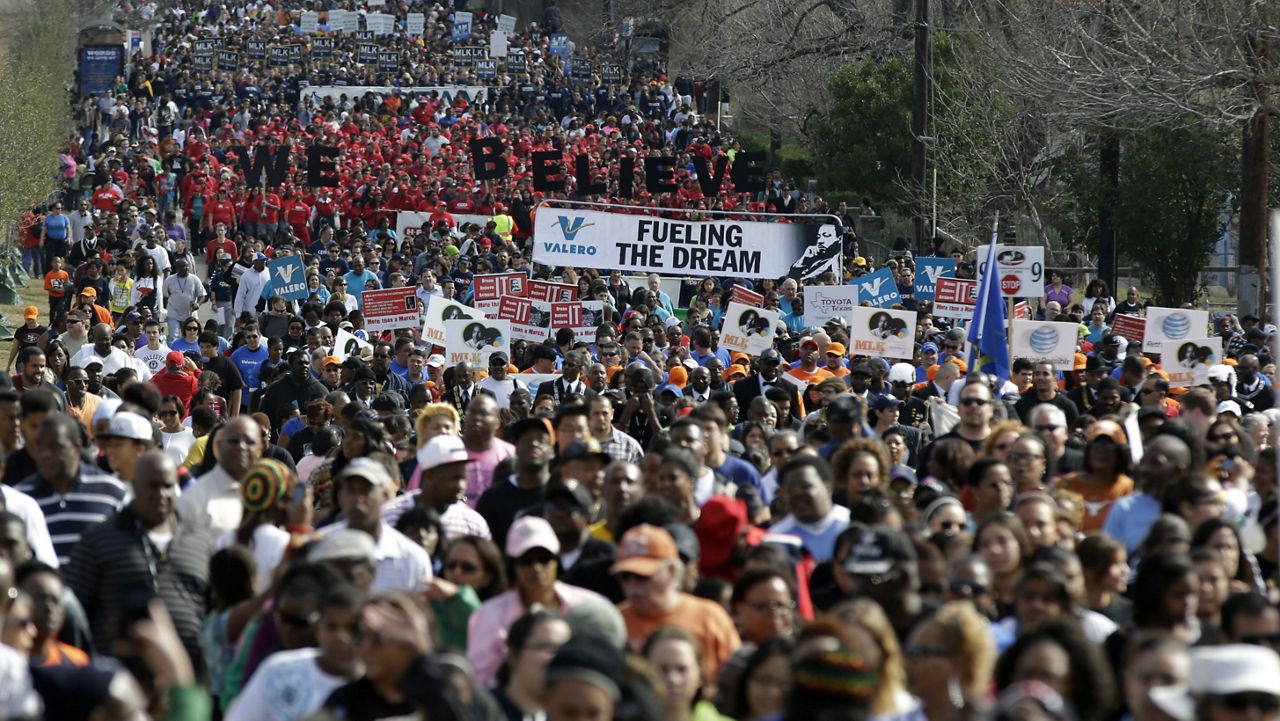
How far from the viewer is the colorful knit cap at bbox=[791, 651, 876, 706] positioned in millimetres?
5375

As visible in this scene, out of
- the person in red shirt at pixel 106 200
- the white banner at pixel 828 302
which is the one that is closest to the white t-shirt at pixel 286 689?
the white banner at pixel 828 302

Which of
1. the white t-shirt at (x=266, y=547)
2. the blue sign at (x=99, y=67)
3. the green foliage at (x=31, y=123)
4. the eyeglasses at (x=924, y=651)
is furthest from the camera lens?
the blue sign at (x=99, y=67)

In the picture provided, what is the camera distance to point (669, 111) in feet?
168

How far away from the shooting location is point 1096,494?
32.5 feet

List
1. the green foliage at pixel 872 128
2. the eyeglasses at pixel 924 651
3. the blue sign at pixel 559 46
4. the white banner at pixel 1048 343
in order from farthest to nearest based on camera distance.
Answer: the blue sign at pixel 559 46
the green foliage at pixel 872 128
the white banner at pixel 1048 343
the eyeglasses at pixel 924 651

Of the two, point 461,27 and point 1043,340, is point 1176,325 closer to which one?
point 1043,340

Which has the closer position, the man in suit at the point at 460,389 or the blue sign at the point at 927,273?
the man in suit at the point at 460,389

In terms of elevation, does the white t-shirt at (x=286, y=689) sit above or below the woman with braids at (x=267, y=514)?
below

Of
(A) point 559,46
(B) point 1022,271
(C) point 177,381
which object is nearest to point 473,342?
(C) point 177,381

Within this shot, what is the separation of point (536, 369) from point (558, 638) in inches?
406

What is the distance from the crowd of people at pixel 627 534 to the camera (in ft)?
19.2

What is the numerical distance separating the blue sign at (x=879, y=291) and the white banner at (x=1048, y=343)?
592 centimetres

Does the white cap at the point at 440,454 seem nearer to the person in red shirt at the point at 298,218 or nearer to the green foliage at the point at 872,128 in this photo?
the person in red shirt at the point at 298,218

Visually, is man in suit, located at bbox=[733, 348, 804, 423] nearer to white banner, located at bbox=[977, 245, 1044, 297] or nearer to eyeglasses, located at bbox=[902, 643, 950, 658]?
white banner, located at bbox=[977, 245, 1044, 297]
